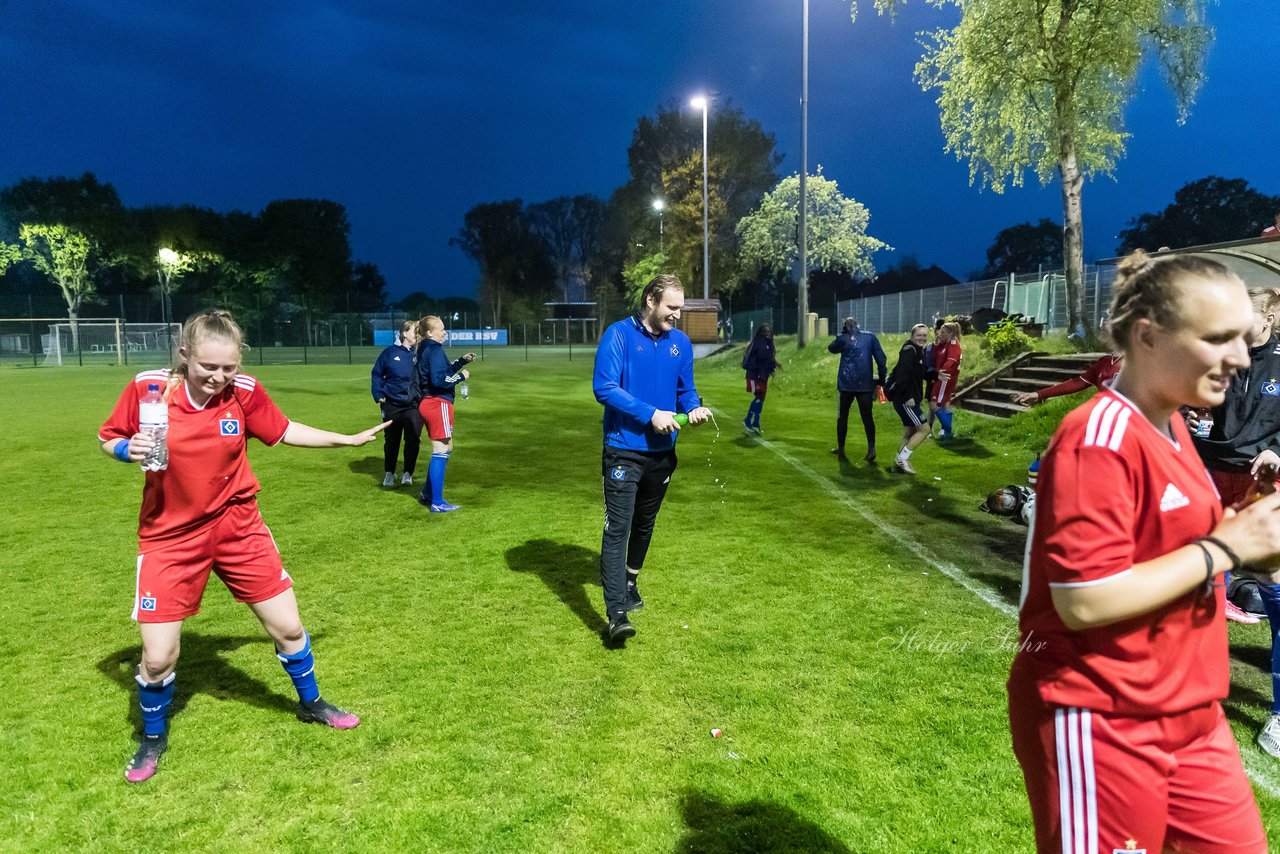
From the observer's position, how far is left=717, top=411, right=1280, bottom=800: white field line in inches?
138

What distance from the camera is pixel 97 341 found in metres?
41.2

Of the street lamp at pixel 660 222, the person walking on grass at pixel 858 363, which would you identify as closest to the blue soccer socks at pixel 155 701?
the person walking on grass at pixel 858 363

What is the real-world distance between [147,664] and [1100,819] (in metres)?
3.78

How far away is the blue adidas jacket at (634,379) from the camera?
4730 millimetres

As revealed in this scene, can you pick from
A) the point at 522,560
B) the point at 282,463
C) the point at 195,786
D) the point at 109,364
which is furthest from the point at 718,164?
the point at 195,786

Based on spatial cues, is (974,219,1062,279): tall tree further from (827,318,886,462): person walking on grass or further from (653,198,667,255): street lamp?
(827,318,886,462): person walking on grass

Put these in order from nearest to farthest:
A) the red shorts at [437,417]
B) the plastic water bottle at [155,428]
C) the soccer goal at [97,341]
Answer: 1. the plastic water bottle at [155,428]
2. the red shorts at [437,417]
3. the soccer goal at [97,341]

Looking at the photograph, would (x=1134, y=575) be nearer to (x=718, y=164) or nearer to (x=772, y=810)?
(x=772, y=810)

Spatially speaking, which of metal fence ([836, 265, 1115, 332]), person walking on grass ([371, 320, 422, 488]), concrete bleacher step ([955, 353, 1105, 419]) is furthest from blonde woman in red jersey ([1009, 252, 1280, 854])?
concrete bleacher step ([955, 353, 1105, 419])

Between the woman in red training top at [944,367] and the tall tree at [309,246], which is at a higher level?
the tall tree at [309,246]

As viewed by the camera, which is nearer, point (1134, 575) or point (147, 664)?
point (1134, 575)

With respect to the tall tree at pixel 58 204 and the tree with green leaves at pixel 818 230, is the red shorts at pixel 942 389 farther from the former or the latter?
the tall tree at pixel 58 204

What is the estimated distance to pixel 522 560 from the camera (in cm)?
696

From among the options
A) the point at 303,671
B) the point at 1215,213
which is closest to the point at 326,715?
the point at 303,671
